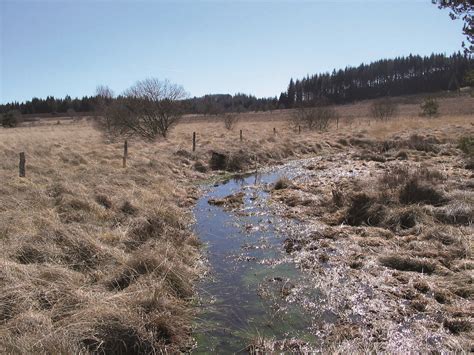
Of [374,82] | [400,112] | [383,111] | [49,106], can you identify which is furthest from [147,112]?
[374,82]

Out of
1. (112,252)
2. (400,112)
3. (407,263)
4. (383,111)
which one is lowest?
(407,263)

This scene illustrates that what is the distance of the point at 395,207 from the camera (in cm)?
923

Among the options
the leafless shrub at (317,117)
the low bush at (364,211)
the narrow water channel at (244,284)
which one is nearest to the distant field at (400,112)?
the leafless shrub at (317,117)

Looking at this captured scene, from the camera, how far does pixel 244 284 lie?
6480mm

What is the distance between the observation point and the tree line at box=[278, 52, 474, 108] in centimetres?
11831

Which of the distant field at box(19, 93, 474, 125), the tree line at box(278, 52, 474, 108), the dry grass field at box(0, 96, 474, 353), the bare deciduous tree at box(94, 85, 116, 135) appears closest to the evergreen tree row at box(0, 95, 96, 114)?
the distant field at box(19, 93, 474, 125)

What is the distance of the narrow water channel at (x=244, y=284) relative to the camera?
503 cm

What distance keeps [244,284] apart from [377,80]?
137614mm

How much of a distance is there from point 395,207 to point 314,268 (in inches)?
136

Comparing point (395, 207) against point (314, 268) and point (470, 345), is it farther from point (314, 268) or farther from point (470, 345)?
point (470, 345)

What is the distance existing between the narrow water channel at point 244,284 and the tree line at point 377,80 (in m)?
109

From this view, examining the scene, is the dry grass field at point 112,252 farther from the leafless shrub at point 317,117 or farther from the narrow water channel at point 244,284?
the leafless shrub at point 317,117

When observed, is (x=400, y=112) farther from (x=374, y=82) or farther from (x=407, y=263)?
(x=374, y=82)

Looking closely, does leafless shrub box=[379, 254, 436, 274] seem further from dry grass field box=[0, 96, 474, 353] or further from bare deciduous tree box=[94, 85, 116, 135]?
bare deciduous tree box=[94, 85, 116, 135]
